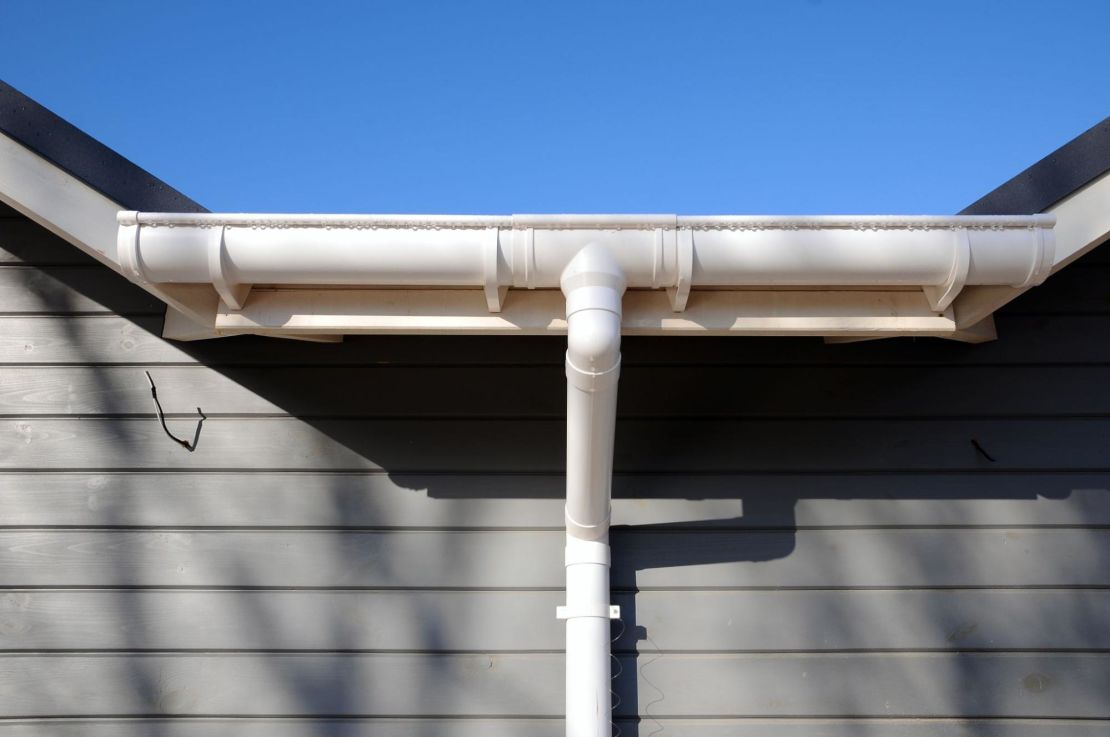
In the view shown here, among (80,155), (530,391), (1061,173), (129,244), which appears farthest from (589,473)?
(80,155)

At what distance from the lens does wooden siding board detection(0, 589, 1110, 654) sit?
7.02 ft

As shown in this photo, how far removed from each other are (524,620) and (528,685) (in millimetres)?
172

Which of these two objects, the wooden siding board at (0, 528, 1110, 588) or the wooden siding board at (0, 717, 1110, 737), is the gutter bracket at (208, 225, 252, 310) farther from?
the wooden siding board at (0, 717, 1110, 737)

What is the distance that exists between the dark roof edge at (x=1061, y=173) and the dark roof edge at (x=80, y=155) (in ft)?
7.16

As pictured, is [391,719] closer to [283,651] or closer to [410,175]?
[283,651]

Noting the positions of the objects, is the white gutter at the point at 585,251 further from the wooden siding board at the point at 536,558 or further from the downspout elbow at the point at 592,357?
the wooden siding board at the point at 536,558

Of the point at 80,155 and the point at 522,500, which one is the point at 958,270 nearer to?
the point at 522,500

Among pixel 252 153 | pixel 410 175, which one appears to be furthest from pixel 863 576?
pixel 252 153

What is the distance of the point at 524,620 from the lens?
7.07ft

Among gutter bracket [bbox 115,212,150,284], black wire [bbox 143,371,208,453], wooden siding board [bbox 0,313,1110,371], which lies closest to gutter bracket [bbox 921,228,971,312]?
wooden siding board [bbox 0,313,1110,371]

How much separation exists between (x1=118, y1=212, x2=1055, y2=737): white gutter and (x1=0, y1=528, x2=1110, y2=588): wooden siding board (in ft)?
2.18

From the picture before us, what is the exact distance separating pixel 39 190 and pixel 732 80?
11.2 feet

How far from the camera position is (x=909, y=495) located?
2244mm

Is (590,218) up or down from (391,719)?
up
